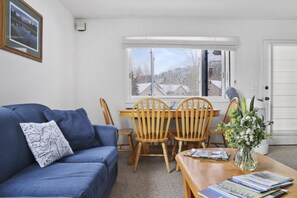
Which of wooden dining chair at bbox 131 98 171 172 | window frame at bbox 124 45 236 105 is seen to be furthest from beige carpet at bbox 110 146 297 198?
window frame at bbox 124 45 236 105

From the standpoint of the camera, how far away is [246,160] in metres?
1.47

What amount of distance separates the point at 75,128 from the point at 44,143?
48 centimetres

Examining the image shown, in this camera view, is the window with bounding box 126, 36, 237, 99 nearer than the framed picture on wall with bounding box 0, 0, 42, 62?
No

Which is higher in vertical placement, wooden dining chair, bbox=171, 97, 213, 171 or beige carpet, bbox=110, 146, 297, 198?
wooden dining chair, bbox=171, 97, 213, 171

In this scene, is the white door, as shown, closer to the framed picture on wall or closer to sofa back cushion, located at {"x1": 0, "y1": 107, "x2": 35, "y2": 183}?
the framed picture on wall

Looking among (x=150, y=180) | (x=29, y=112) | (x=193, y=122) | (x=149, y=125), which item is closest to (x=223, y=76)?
(x=193, y=122)

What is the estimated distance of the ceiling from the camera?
330cm

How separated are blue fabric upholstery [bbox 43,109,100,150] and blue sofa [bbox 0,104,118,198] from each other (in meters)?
0.14

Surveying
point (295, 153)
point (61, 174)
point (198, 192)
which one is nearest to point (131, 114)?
point (61, 174)

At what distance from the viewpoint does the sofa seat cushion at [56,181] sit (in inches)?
46.6

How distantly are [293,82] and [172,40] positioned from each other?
8.01 feet

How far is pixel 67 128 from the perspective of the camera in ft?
6.82

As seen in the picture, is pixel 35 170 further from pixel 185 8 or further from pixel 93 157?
pixel 185 8

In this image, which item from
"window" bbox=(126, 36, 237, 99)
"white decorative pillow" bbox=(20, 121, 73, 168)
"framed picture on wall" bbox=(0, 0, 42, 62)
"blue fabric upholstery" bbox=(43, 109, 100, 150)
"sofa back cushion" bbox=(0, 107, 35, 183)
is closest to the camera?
"sofa back cushion" bbox=(0, 107, 35, 183)
